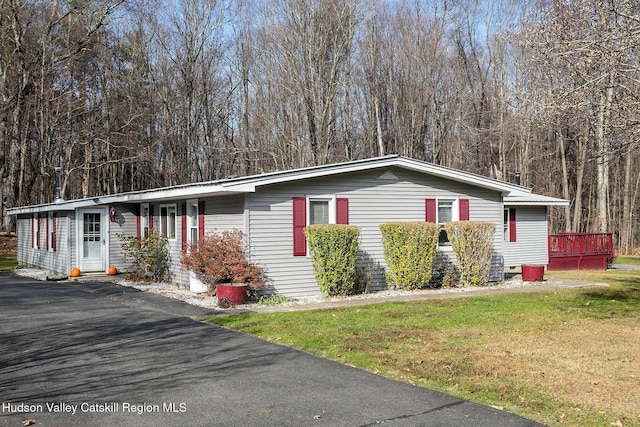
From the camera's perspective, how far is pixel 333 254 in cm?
1356

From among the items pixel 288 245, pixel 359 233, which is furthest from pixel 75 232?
pixel 359 233

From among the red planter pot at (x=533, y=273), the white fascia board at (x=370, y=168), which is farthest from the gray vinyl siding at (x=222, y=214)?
the red planter pot at (x=533, y=273)

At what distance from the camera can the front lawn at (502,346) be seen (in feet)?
20.0

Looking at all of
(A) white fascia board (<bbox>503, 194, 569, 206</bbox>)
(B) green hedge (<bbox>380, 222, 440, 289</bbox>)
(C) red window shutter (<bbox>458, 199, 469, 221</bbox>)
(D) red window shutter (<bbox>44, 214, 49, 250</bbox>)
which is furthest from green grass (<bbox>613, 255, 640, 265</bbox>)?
(D) red window shutter (<bbox>44, 214, 49, 250</bbox>)

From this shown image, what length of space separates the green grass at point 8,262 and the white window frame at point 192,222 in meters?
11.7

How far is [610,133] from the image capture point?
36.8 ft

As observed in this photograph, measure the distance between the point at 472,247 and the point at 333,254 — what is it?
4.06 metres

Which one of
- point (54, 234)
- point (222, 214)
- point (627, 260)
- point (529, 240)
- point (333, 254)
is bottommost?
point (627, 260)

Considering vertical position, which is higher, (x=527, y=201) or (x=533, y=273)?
(x=527, y=201)

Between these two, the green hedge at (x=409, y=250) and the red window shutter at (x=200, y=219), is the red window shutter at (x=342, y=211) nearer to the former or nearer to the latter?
the green hedge at (x=409, y=250)

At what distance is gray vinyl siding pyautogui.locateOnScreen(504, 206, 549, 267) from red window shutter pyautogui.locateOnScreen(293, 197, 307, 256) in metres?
9.80

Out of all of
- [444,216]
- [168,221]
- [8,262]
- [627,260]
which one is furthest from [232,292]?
[627,260]

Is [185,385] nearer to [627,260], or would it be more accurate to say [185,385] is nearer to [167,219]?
[167,219]

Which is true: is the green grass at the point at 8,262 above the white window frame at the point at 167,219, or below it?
below
